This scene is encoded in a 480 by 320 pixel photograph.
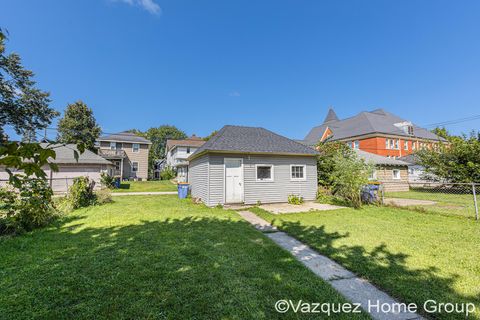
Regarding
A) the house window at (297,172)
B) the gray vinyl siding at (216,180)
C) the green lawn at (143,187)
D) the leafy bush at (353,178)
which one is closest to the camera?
the leafy bush at (353,178)

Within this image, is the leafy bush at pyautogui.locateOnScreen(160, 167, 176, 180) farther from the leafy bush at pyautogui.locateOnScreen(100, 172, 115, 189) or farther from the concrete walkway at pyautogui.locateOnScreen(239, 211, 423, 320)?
the concrete walkway at pyautogui.locateOnScreen(239, 211, 423, 320)

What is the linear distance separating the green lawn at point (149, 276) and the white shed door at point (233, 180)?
447 cm

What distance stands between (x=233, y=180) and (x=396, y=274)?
763 cm

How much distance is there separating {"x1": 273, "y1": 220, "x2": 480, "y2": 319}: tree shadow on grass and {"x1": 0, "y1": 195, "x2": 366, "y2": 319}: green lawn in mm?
893

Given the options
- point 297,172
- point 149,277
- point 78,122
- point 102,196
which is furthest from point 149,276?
point 78,122

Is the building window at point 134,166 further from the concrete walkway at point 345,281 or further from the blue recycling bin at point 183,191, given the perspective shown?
the concrete walkway at point 345,281

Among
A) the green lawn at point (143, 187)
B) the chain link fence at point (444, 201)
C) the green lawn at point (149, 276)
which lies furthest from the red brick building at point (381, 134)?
the green lawn at point (149, 276)

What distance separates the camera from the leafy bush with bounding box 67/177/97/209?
922cm

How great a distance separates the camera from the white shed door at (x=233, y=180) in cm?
1045

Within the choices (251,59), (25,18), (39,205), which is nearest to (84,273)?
(39,205)

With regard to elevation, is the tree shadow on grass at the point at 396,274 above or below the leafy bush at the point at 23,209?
below

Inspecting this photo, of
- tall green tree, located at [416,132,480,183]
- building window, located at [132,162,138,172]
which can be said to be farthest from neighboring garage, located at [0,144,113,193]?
tall green tree, located at [416,132,480,183]

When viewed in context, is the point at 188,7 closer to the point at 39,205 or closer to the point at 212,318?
the point at 39,205

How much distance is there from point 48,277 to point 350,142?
35.2 metres
